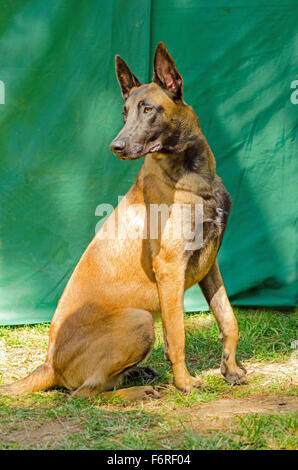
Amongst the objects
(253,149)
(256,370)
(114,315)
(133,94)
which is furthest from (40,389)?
(253,149)

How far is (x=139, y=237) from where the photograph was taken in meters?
3.55

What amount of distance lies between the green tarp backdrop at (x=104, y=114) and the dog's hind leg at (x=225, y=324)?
1540mm

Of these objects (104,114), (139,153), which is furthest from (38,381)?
(104,114)

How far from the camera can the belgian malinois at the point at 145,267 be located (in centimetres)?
334

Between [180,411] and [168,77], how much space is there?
1.93 m

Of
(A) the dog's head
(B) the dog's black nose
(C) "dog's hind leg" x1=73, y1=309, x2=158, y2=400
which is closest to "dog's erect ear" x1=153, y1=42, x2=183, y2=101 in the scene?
(A) the dog's head

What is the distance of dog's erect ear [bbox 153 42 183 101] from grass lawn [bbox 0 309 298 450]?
1.79m

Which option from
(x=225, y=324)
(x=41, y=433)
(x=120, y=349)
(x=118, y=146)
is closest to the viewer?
(x=41, y=433)

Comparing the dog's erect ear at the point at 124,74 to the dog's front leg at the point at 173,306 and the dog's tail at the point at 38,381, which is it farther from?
the dog's tail at the point at 38,381

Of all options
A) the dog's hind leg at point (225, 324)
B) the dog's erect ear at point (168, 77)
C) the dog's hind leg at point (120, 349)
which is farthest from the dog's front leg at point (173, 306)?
the dog's erect ear at point (168, 77)

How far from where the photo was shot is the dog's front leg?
11.1 feet

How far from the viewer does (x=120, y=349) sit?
3338mm

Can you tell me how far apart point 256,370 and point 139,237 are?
124 cm

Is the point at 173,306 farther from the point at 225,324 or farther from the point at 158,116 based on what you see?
the point at 158,116
